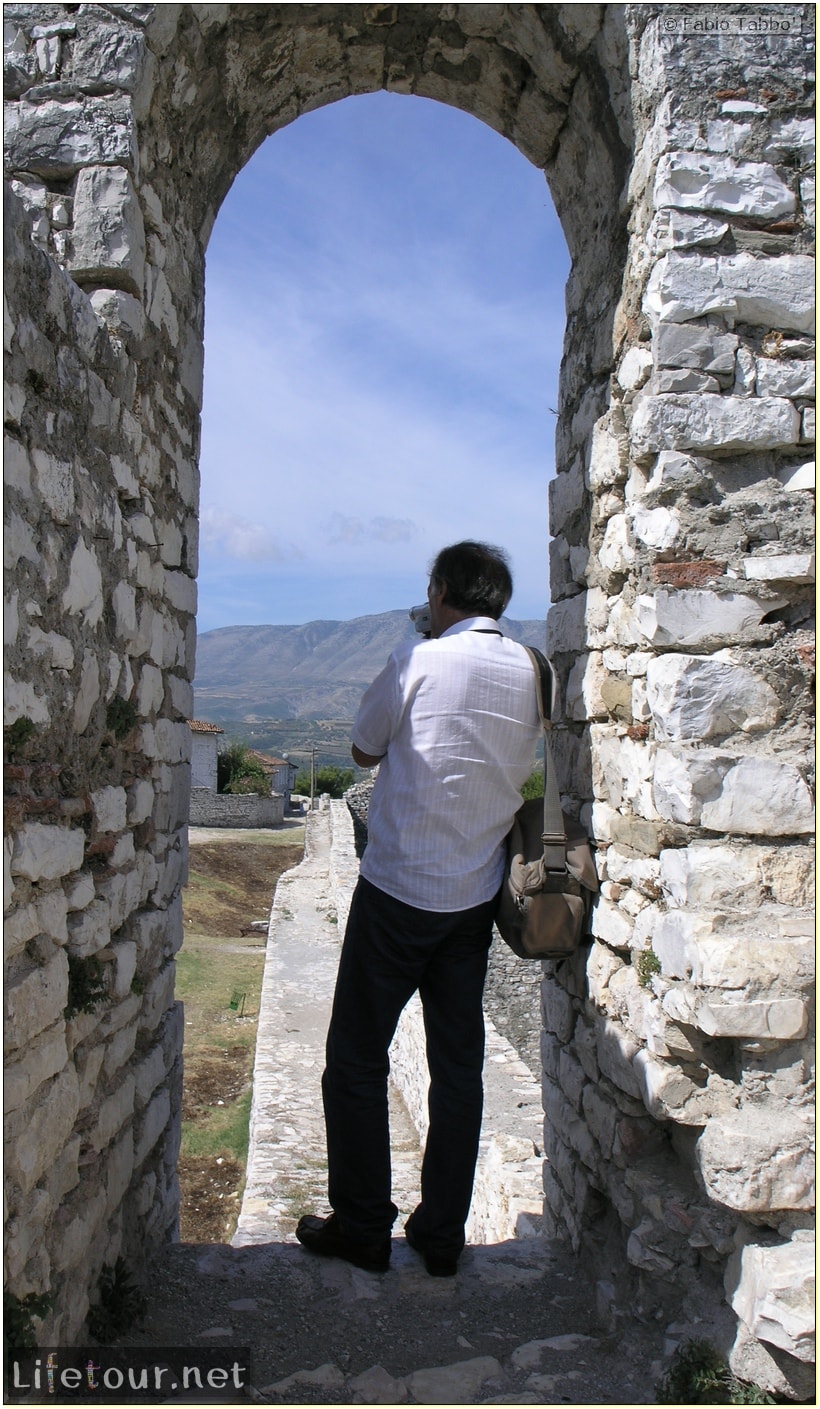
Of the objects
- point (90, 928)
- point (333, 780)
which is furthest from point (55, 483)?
point (333, 780)

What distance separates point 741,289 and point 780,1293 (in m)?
2.39

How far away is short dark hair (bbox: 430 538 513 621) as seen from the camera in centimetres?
305

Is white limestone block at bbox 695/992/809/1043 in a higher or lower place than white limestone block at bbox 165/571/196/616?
lower

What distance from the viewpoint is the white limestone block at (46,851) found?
2.03 meters

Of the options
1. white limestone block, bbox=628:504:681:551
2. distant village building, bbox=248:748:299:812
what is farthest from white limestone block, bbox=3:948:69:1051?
distant village building, bbox=248:748:299:812

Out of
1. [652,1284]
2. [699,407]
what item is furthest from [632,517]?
[652,1284]

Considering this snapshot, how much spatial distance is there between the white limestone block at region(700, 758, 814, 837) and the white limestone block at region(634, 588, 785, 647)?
1.09 ft

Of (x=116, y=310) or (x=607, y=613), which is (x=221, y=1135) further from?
(x=116, y=310)

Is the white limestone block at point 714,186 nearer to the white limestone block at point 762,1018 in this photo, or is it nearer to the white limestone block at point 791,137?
the white limestone block at point 791,137

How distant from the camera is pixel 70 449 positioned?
2.32 meters

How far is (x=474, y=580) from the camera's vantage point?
120 inches

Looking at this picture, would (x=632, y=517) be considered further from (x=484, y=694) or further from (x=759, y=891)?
(x=759, y=891)

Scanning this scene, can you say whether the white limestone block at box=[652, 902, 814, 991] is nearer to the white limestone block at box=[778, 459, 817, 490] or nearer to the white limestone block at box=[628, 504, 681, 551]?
the white limestone block at box=[628, 504, 681, 551]

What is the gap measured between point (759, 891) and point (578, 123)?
101 inches
